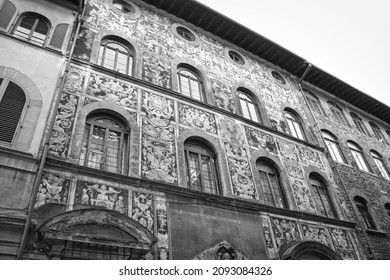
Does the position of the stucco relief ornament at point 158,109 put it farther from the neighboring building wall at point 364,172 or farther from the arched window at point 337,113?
Result: the arched window at point 337,113

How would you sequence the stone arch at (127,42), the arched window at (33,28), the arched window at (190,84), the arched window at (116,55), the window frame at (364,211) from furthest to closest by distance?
the window frame at (364,211), the arched window at (190,84), the arched window at (116,55), the stone arch at (127,42), the arched window at (33,28)

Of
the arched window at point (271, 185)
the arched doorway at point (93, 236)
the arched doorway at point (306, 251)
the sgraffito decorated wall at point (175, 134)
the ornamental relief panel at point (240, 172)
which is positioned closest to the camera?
the arched doorway at point (93, 236)

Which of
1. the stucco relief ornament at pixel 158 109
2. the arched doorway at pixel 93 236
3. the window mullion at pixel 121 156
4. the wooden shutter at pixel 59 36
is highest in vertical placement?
the wooden shutter at pixel 59 36

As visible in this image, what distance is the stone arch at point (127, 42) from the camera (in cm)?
859

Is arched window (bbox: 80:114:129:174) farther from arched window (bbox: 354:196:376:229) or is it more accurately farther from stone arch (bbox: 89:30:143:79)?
arched window (bbox: 354:196:376:229)

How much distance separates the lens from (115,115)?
297 inches

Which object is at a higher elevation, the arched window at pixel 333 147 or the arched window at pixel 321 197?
the arched window at pixel 333 147

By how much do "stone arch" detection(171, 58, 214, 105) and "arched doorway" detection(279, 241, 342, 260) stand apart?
16.4 feet

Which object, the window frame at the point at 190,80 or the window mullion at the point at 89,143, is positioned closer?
the window mullion at the point at 89,143

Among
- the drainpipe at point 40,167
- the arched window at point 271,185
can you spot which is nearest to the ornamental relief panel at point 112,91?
the drainpipe at point 40,167

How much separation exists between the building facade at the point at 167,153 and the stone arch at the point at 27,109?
1.2 inches

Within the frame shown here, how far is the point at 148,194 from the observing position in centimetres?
668
